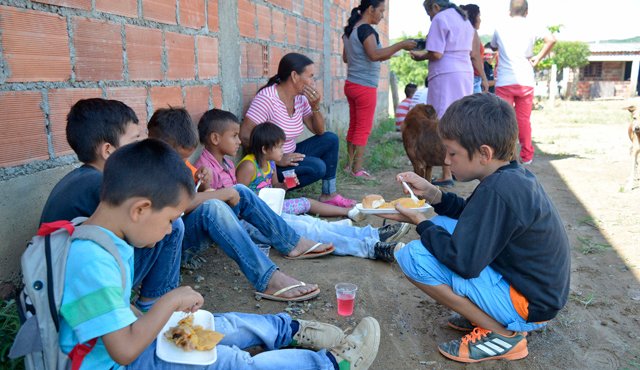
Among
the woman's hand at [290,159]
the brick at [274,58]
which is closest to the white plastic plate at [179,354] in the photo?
the woman's hand at [290,159]

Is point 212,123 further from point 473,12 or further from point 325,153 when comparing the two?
point 473,12

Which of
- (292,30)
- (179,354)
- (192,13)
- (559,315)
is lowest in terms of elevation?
(559,315)

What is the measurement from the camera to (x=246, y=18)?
4527mm

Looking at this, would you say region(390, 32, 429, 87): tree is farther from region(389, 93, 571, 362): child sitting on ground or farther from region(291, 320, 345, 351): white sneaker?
region(291, 320, 345, 351): white sneaker

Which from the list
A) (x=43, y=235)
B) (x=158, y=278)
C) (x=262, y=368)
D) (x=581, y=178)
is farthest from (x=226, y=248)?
(x=581, y=178)

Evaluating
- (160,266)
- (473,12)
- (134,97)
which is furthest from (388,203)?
(473,12)

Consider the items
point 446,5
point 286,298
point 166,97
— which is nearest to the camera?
point 286,298

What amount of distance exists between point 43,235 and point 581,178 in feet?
19.4

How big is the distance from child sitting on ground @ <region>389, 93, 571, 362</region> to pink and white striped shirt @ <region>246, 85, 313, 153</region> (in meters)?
2.21

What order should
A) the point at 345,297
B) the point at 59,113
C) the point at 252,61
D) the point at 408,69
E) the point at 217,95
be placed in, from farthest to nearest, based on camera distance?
the point at 408,69 → the point at 252,61 → the point at 217,95 → the point at 345,297 → the point at 59,113

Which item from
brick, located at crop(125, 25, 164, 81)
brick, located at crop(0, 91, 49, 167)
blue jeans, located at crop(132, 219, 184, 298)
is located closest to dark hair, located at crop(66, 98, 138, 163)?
brick, located at crop(0, 91, 49, 167)

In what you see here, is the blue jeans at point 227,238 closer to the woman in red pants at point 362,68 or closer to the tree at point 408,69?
the woman in red pants at point 362,68

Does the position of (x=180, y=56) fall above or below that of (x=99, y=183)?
above

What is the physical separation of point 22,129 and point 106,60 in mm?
690
